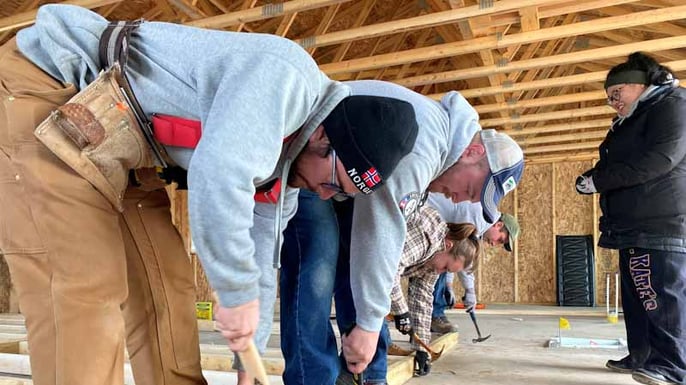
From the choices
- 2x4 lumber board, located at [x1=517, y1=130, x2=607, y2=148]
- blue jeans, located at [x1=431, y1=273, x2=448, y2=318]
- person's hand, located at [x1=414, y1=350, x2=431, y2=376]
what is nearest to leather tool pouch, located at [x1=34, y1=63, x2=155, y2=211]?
person's hand, located at [x1=414, y1=350, x2=431, y2=376]

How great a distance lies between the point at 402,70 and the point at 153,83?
7125 millimetres

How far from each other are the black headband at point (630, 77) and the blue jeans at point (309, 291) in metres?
1.96

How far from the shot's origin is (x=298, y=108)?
1310 millimetres

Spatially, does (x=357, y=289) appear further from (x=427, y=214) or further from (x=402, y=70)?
(x=402, y=70)

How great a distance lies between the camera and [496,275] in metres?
10.8

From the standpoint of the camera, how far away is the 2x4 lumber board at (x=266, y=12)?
4.42m

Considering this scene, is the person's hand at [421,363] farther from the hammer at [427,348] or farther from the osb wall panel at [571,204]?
the osb wall panel at [571,204]

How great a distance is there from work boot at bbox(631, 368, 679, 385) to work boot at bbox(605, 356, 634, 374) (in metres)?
0.35

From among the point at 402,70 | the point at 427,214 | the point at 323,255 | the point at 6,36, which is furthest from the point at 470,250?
the point at 6,36

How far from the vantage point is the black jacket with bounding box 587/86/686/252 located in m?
2.98

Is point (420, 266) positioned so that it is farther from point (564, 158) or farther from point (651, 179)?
point (564, 158)

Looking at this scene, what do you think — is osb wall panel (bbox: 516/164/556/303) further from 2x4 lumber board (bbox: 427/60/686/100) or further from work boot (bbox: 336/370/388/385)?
work boot (bbox: 336/370/388/385)

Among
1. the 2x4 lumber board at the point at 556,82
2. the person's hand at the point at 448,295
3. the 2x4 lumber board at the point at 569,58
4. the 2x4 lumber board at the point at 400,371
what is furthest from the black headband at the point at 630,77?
the 2x4 lumber board at the point at 556,82

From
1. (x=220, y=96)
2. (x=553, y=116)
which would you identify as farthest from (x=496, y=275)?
(x=220, y=96)
